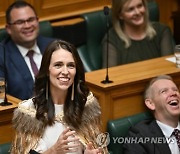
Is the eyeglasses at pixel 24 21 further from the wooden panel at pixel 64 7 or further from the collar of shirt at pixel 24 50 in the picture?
the wooden panel at pixel 64 7

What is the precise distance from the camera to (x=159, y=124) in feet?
13.1

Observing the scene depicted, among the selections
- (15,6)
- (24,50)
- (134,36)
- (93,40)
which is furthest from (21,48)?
(134,36)

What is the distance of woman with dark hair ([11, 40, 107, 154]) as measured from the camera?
3.32 metres

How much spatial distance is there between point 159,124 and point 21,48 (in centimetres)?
110

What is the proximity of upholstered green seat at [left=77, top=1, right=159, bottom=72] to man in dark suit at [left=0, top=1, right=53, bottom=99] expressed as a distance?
0.53m

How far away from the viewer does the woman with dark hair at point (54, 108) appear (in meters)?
3.32

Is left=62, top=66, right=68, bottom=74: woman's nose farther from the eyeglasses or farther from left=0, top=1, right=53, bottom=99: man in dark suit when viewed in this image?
the eyeglasses

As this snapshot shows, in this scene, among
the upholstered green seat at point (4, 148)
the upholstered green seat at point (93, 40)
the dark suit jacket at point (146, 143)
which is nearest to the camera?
the upholstered green seat at point (4, 148)

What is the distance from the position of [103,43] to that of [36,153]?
1784 mm

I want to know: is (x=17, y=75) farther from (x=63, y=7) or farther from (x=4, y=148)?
(x=63, y=7)

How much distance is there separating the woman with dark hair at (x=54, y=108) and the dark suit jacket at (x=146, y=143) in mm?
486

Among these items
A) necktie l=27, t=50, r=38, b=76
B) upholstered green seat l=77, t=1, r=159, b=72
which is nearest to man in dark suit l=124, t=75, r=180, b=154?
necktie l=27, t=50, r=38, b=76

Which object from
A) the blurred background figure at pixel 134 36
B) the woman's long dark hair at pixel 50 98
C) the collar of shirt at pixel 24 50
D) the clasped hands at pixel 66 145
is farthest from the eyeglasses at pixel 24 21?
the clasped hands at pixel 66 145

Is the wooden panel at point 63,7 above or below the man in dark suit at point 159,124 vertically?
above
